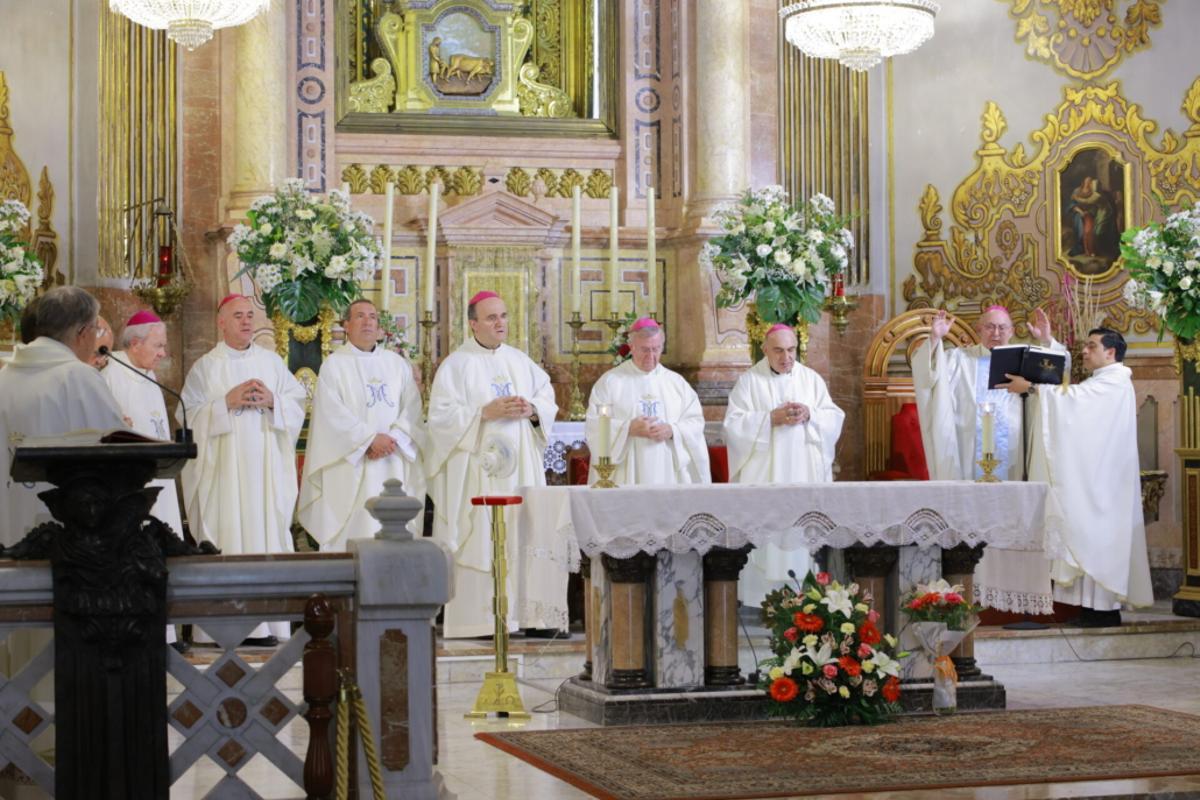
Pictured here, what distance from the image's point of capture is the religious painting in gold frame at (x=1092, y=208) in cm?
1326

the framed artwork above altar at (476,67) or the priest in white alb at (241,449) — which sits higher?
the framed artwork above altar at (476,67)

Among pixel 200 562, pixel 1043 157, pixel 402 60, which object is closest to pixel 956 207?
pixel 1043 157

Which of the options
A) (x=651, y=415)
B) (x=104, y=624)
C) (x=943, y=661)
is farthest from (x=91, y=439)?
(x=651, y=415)

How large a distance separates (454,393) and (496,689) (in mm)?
2508

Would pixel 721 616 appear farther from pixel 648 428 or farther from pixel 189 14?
pixel 189 14

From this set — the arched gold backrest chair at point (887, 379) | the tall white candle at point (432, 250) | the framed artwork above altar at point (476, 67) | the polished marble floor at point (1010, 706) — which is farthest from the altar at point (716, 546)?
the framed artwork above altar at point (476, 67)

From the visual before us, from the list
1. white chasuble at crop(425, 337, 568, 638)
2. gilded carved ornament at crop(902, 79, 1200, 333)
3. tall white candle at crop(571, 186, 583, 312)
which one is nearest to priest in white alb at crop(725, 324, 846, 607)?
white chasuble at crop(425, 337, 568, 638)

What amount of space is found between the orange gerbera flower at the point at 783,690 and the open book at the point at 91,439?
356 centimetres

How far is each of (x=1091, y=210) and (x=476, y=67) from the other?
14.5 feet

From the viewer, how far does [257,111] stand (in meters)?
12.2

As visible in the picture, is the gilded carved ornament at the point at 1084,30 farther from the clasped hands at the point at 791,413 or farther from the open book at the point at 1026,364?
the clasped hands at the point at 791,413

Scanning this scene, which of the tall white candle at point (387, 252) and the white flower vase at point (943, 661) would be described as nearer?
the white flower vase at point (943, 661)

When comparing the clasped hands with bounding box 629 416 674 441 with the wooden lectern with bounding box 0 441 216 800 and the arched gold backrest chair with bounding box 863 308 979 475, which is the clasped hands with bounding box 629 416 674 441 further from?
the wooden lectern with bounding box 0 441 216 800

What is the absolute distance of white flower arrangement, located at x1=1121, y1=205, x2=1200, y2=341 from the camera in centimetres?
1131
